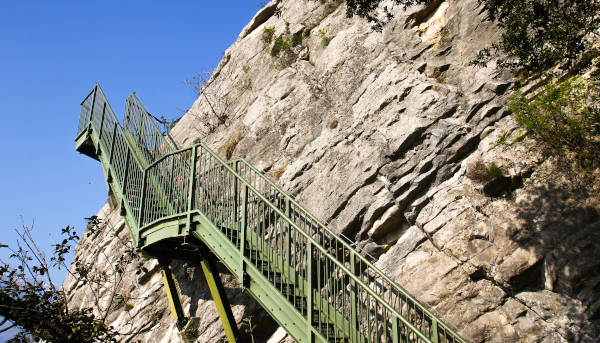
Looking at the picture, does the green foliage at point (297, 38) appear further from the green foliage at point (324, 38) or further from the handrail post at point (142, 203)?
the handrail post at point (142, 203)

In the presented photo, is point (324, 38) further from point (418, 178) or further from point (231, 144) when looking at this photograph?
point (418, 178)

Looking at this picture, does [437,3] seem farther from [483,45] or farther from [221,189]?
[221,189]

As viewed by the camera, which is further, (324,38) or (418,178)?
(324,38)

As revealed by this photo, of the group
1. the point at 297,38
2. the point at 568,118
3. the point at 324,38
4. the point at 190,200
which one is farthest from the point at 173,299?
the point at 297,38

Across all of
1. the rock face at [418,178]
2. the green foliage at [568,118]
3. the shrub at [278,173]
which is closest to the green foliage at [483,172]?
the rock face at [418,178]

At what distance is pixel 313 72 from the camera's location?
35.8ft

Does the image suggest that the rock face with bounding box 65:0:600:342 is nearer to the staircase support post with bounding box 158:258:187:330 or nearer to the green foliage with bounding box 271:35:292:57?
the green foliage with bounding box 271:35:292:57

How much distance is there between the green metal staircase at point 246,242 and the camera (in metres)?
4.94

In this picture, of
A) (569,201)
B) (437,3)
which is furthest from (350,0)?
(569,201)

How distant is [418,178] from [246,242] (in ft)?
10.3

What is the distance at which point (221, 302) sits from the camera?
6.88 metres

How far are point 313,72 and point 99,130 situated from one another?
18.2ft

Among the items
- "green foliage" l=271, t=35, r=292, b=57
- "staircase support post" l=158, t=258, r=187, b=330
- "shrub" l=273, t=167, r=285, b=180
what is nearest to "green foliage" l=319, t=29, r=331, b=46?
"green foliage" l=271, t=35, r=292, b=57

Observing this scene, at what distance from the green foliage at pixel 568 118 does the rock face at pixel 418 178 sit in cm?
30
